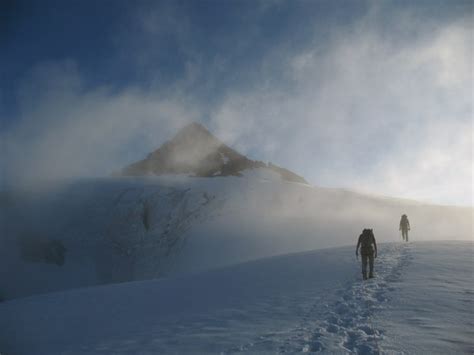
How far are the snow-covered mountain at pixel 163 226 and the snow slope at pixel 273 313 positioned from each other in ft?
74.0

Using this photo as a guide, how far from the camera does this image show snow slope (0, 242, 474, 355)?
631 cm

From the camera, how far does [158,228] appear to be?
43656 millimetres

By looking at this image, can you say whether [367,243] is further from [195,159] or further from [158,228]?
[195,159]

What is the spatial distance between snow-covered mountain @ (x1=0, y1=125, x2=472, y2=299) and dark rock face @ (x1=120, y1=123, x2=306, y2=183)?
129 feet

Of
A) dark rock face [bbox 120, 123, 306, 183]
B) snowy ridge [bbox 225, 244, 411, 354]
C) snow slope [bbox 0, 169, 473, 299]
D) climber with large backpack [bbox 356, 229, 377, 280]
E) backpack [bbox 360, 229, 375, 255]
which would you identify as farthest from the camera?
dark rock face [bbox 120, 123, 306, 183]

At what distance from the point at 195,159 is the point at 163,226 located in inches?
2352

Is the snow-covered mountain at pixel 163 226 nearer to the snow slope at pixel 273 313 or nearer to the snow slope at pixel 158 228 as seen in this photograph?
the snow slope at pixel 158 228

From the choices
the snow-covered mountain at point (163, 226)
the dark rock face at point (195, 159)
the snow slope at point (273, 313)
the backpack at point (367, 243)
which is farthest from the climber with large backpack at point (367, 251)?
the dark rock face at point (195, 159)

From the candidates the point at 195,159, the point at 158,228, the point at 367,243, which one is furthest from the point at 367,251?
the point at 195,159

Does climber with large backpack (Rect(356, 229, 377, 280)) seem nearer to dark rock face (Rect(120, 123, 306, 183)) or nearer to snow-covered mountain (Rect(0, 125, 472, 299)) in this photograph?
snow-covered mountain (Rect(0, 125, 472, 299))

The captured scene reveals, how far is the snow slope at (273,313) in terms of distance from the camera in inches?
248

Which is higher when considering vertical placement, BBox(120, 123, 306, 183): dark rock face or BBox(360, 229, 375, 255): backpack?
BBox(120, 123, 306, 183): dark rock face

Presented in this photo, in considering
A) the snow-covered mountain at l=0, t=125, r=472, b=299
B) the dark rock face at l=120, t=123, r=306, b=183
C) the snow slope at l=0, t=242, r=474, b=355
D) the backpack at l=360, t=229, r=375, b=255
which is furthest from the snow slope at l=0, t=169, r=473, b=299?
the dark rock face at l=120, t=123, r=306, b=183

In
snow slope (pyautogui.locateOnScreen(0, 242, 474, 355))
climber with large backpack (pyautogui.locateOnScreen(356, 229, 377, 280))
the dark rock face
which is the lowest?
snow slope (pyautogui.locateOnScreen(0, 242, 474, 355))
